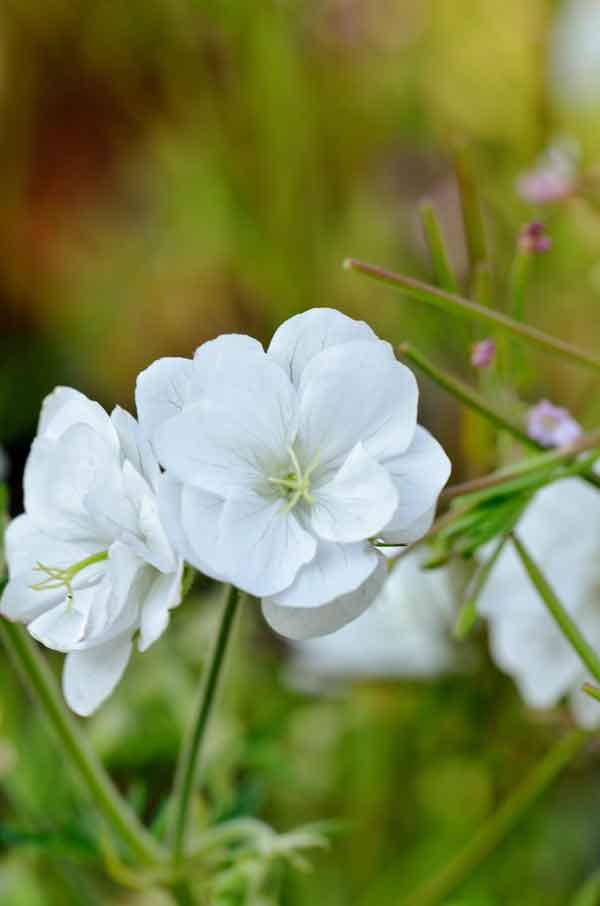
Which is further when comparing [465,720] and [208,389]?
[465,720]

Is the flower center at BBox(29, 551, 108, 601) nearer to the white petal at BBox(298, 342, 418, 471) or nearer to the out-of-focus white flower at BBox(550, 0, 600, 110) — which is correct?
the white petal at BBox(298, 342, 418, 471)

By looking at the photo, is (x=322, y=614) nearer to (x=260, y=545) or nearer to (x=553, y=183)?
(x=260, y=545)

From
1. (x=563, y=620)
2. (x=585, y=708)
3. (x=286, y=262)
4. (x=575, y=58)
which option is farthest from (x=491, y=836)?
(x=575, y=58)

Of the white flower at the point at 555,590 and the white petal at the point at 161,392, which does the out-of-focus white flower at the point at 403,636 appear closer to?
the white flower at the point at 555,590

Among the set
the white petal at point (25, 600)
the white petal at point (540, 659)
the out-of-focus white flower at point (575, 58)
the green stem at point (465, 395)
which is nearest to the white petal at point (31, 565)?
the white petal at point (25, 600)

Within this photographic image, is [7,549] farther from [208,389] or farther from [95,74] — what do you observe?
[95,74]

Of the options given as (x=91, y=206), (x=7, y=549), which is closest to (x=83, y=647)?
(x=7, y=549)
